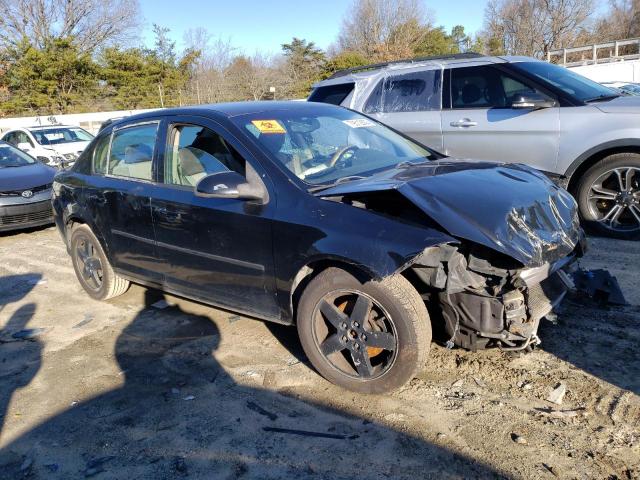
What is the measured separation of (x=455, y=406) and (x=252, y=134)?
2.14 meters

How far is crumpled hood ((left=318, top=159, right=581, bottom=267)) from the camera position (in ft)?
9.42

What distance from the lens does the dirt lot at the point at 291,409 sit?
267 cm

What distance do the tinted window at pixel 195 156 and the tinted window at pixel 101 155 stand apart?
3.49 ft

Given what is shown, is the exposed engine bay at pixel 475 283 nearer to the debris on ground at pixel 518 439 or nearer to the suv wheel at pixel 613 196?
the debris on ground at pixel 518 439

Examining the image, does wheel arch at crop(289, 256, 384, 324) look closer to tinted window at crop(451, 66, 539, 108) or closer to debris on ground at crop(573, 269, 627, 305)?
debris on ground at crop(573, 269, 627, 305)

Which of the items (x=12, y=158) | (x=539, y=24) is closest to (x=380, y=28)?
(x=539, y=24)

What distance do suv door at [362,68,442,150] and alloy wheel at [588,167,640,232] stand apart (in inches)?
70.9

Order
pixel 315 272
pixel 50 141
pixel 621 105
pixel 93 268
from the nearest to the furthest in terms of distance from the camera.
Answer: pixel 315 272 < pixel 93 268 < pixel 621 105 < pixel 50 141

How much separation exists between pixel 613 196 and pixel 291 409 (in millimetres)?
4070

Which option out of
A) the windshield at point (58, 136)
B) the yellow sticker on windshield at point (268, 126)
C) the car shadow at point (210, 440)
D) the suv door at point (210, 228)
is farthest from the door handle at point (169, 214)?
the windshield at point (58, 136)

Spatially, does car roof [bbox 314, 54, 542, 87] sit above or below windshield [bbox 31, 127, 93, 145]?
above

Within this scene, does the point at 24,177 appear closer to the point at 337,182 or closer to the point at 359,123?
the point at 359,123

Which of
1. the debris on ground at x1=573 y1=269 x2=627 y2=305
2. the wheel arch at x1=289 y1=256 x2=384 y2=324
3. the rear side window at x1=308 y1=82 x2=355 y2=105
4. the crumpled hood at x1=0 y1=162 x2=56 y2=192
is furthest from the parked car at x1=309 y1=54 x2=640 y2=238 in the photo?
the crumpled hood at x1=0 y1=162 x2=56 y2=192

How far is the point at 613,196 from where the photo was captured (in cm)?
547
